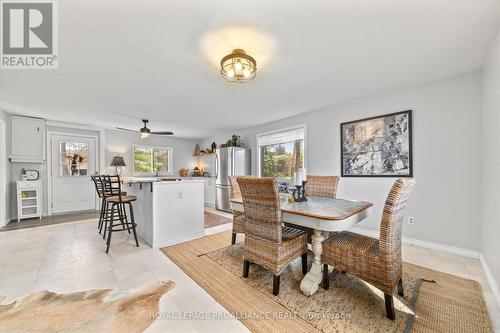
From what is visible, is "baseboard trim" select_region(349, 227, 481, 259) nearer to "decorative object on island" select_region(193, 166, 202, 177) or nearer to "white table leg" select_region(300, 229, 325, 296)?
"white table leg" select_region(300, 229, 325, 296)

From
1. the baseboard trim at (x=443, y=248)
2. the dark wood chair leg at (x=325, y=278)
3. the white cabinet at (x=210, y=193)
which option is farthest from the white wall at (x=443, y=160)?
the white cabinet at (x=210, y=193)

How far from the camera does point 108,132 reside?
5.75 m

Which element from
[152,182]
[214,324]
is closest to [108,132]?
[152,182]

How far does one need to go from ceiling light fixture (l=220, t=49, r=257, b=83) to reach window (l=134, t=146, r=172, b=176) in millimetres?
5447

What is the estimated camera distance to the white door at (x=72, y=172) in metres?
5.04

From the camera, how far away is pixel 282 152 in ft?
16.0

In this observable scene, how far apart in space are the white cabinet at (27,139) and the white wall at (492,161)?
7791mm

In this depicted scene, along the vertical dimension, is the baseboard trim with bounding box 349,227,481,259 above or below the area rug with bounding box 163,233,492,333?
above

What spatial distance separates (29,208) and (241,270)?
5.47 m

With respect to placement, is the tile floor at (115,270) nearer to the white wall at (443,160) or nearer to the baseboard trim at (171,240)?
the baseboard trim at (171,240)

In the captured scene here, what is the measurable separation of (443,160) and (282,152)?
9.42 ft

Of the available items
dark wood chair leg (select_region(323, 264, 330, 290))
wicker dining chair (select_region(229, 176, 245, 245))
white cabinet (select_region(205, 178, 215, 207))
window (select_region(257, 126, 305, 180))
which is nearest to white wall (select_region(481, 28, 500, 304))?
dark wood chair leg (select_region(323, 264, 330, 290))

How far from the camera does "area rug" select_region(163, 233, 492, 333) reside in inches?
57.2

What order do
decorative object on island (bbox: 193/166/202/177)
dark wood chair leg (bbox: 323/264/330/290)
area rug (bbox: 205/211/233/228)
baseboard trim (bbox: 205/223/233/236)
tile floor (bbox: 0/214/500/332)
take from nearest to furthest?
Result: 1. tile floor (bbox: 0/214/500/332)
2. dark wood chair leg (bbox: 323/264/330/290)
3. baseboard trim (bbox: 205/223/233/236)
4. area rug (bbox: 205/211/233/228)
5. decorative object on island (bbox: 193/166/202/177)
